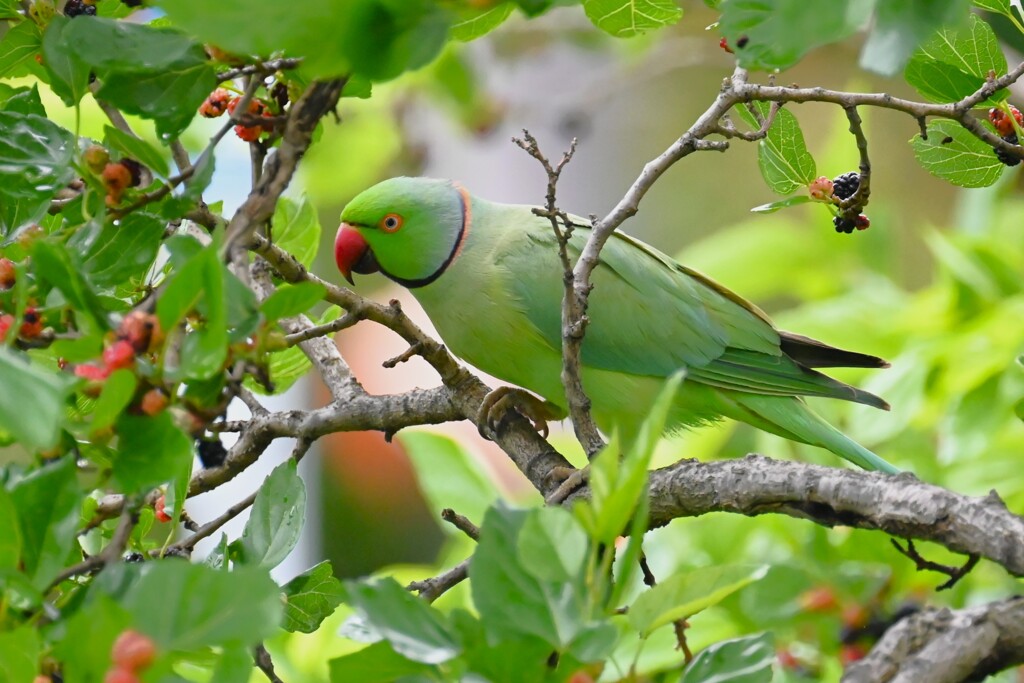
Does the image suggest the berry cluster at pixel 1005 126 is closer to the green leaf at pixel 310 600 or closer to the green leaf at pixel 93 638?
the green leaf at pixel 310 600

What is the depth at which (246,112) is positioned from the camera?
3.83 ft

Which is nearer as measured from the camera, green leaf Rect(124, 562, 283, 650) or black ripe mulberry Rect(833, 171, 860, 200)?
green leaf Rect(124, 562, 283, 650)

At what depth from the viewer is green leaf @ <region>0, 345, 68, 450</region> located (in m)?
0.76

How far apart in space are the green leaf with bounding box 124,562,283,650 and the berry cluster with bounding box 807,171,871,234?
94 cm

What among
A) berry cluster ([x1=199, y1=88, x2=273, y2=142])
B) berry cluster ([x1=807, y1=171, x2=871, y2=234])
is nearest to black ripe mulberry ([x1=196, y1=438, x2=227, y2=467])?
berry cluster ([x1=199, y1=88, x2=273, y2=142])

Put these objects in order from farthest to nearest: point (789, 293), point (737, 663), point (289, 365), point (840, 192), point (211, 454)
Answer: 1. point (789, 293)
2. point (289, 365)
3. point (211, 454)
4. point (840, 192)
5. point (737, 663)

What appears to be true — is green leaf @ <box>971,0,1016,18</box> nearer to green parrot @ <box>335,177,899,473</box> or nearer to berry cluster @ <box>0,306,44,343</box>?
green parrot @ <box>335,177,899,473</box>

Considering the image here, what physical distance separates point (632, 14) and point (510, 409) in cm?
90

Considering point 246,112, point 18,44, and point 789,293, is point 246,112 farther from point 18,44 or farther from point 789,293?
point 789,293

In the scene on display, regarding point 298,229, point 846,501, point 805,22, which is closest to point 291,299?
point 805,22

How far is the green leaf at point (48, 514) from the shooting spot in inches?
36.7

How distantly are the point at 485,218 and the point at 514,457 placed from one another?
71 centimetres

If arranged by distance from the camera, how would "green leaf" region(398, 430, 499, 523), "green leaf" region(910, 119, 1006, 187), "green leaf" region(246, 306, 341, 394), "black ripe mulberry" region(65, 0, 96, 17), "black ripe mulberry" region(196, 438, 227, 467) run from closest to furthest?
"black ripe mulberry" region(65, 0, 96, 17) → "green leaf" region(910, 119, 1006, 187) → "black ripe mulberry" region(196, 438, 227, 467) → "green leaf" region(246, 306, 341, 394) → "green leaf" region(398, 430, 499, 523)

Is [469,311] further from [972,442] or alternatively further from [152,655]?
[152,655]
